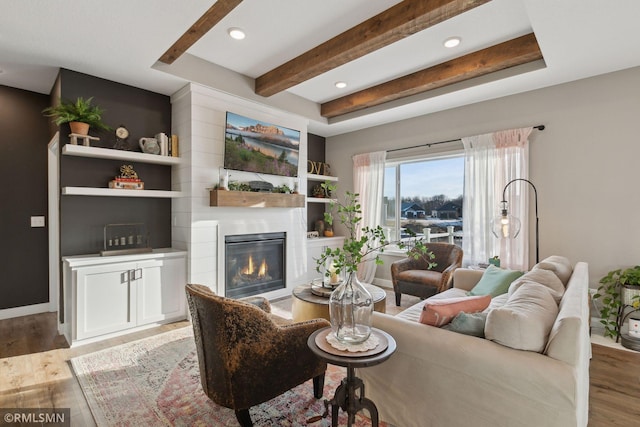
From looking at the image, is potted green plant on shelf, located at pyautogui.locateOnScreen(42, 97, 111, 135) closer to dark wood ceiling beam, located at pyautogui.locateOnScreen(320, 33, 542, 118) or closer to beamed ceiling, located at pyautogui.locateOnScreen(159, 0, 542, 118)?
beamed ceiling, located at pyautogui.locateOnScreen(159, 0, 542, 118)

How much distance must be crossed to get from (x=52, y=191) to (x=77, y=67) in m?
1.57

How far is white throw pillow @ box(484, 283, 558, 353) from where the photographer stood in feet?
4.73

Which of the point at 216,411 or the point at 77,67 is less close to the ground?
the point at 77,67

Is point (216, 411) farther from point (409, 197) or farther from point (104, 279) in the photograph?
point (409, 197)

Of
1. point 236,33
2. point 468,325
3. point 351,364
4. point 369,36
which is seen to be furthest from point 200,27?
point 468,325

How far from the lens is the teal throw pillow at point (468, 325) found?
1.64 meters

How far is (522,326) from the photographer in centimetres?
145

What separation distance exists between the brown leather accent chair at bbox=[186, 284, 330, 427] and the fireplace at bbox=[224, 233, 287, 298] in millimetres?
2193

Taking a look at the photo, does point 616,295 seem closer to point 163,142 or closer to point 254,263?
point 254,263

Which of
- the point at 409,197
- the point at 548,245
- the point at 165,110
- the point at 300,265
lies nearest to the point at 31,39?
the point at 165,110

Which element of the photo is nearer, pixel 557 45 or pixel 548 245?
pixel 557 45

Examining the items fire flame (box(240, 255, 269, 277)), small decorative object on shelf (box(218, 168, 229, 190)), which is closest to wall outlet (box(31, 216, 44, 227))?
small decorative object on shelf (box(218, 168, 229, 190))

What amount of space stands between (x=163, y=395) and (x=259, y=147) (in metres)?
2.98

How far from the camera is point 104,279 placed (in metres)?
3.10
